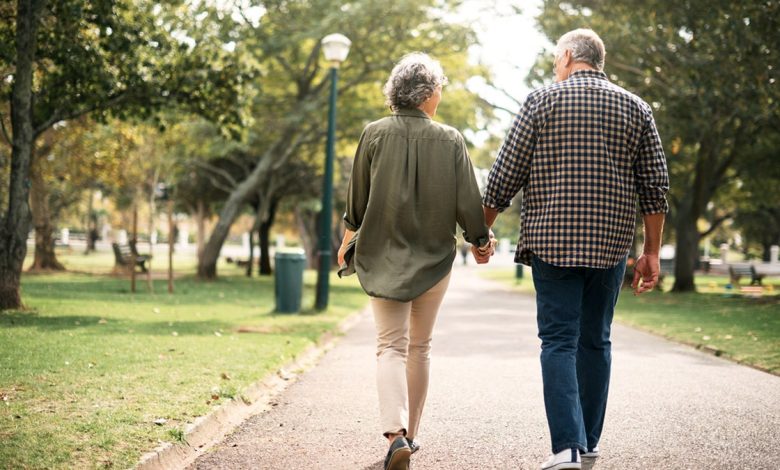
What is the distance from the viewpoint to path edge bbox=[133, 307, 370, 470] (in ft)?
13.4

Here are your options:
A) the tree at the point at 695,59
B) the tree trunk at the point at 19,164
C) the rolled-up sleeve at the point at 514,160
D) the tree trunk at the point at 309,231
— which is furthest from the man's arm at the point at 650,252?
the tree trunk at the point at 309,231

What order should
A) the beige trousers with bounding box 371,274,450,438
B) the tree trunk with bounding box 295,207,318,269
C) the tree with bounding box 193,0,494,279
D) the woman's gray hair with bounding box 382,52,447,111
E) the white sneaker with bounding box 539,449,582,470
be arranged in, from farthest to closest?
the tree trunk with bounding box 295,207,318,269, the tree with bounding box 193,0,494,279, the woman's gray hair with bounding box 382,52,447,111, the beige trousers with bounding box 371,274,450,438, the white sneaker with bounding box 539,449,582,470

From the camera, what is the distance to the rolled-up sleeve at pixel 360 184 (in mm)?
4059

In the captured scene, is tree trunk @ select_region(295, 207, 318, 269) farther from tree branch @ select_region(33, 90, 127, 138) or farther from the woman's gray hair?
the woman's gray hair

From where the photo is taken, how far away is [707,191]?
Answer: 80.4 ft

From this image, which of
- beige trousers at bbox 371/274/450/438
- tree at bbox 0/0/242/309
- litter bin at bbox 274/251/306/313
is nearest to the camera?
beige trousers at bbox 371/274/450/438

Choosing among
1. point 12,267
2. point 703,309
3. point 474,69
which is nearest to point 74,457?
point 12,267

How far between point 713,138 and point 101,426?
18718 mm

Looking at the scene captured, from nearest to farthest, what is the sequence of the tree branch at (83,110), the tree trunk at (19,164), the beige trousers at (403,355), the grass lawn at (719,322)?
the beige trousers at (403,355), the grass lawn at (719,322), the tree trunk at (19,164), the tree branch at (83,110)

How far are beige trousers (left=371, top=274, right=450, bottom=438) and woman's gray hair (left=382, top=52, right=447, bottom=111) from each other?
36.5 inches

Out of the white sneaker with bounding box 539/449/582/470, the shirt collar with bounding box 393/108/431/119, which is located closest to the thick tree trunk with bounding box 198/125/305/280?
the shirt collar with bounding box 393/108/431/119

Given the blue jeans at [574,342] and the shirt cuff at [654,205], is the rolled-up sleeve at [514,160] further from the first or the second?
the shirt cuff at [654,205]

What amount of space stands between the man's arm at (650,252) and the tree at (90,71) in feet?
31.5

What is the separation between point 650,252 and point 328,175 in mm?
10199
